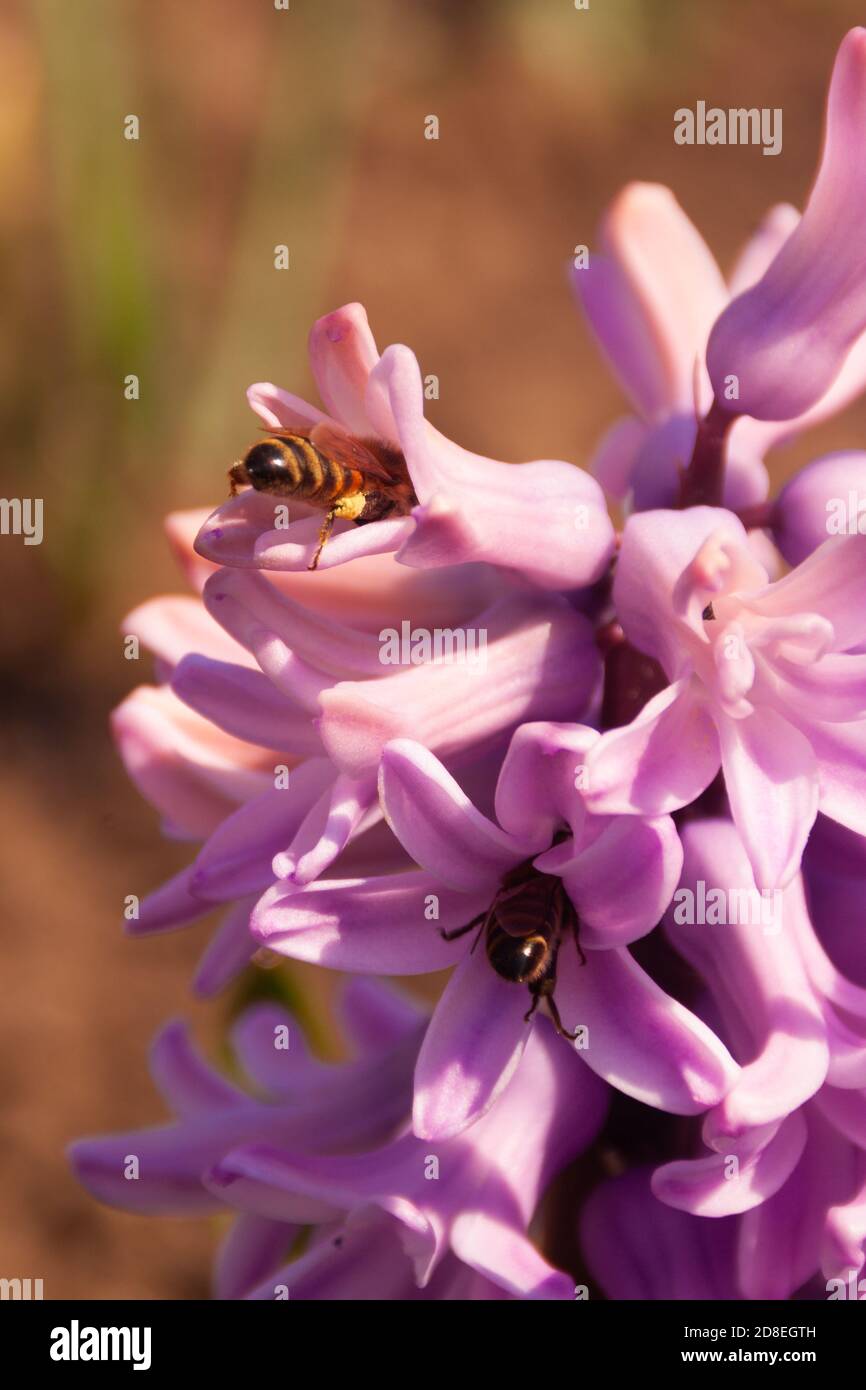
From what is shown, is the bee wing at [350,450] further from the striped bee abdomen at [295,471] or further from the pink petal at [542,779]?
the pink petal at [542,779]

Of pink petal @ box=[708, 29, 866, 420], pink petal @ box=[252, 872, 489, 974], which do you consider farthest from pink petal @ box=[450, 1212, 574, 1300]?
pink petal @ box=[708, 29, 866, 420]

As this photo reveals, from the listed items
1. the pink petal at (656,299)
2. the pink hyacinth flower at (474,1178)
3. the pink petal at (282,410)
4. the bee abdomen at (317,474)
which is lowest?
→ the pink hyacinth flower at (474,1178)

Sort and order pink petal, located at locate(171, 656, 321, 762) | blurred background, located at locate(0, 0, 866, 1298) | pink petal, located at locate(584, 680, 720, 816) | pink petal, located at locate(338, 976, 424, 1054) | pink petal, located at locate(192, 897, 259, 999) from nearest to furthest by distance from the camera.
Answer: pink petal, located at locate(584, 680, 720, 816), pink petal, located at locate(171, 656, 321, 762), pink petal, located at locate(192, 897, 259, 999), pink petal, located at locate(338, 976, 424, 1054), blurred background, located at locate(0, 0, 866, 1298)

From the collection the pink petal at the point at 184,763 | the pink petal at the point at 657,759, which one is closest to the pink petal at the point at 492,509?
the pink petal at the point at 657,759

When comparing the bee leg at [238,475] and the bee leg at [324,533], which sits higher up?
the bee leg at [238,475]

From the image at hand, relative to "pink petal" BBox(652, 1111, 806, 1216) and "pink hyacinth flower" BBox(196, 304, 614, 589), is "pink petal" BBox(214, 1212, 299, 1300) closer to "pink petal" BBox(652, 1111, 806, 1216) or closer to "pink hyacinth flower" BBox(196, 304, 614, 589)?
"pink petal" BBox(652, 1111, 806, 1216)

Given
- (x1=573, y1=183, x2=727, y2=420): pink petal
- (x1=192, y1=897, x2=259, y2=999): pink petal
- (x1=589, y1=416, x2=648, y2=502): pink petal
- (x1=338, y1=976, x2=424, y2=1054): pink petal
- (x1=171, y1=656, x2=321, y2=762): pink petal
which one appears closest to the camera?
(x1=171, y1=656, x2=321, y2=762): pink petal

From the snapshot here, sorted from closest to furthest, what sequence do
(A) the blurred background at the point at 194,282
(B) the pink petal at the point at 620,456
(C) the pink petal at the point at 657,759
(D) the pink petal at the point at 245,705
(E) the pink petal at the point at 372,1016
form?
1. (C) the pink petal at the point at 657,759
2. (D) the pink petal at the point at 245,705
3. (B) the pink petal at the point at 620,456
4. (E) the pink petal at the point at 372,1016
5. (A) the blurred background at the point at 194,282
